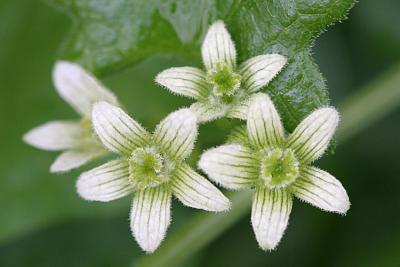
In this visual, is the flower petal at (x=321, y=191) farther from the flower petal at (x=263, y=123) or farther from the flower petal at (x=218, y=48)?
the flower petal at (x=218, y=48)

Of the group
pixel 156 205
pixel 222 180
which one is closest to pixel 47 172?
pixel 156 205

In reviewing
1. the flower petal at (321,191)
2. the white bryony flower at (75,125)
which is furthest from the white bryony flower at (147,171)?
the flower petal at (321,191)

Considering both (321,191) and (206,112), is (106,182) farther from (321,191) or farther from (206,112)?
(321,191)

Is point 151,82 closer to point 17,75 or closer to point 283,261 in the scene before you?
point 17,75

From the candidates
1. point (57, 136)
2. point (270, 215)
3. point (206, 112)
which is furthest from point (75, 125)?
point (270, 215)

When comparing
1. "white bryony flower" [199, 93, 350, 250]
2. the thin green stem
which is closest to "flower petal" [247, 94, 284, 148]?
"white bryony flower" [199, 93, 350, 250]

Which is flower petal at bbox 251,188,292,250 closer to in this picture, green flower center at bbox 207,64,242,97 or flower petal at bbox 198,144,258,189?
flower petal at bbox 198,144,258,189

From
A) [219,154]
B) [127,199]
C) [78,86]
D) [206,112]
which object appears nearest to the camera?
[219,154]
